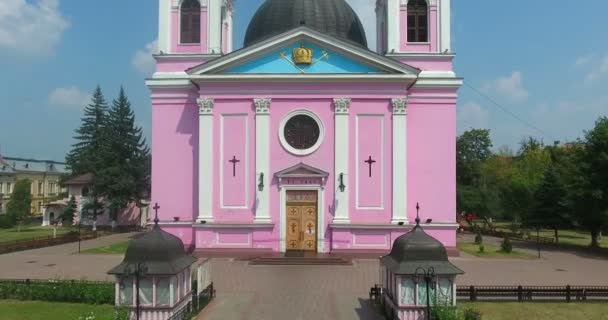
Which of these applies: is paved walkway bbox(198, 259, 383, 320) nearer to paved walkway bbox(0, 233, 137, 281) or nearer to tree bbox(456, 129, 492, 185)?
paved walkway bbox(0, 233, 137, 281)

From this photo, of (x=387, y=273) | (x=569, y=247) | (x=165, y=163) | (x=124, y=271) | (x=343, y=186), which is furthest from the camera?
(x=569, y=247)

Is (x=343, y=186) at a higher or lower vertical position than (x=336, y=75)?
lower

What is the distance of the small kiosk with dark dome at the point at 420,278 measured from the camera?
1441 cm

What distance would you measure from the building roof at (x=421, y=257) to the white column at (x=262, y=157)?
526 inches

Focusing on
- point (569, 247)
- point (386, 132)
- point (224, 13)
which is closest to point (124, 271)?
point (386, 132)

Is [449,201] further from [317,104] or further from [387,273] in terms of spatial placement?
[387,273]

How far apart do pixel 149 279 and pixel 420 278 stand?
6559 mm

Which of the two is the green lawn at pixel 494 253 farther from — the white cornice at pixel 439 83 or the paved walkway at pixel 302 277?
the white cornice at pixel 439 83

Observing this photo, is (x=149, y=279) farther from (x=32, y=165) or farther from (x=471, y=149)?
(x=32, y=165)

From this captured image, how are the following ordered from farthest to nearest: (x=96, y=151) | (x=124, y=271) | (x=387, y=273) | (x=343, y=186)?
(x=96, y=151)
(x=343, y=186)
(x=387, y=273)
(x=124, y=271)

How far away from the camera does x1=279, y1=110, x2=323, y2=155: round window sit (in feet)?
93.4

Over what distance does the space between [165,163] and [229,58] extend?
6.29 metres

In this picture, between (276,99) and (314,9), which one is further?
(314,9)

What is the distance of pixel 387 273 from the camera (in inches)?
635
